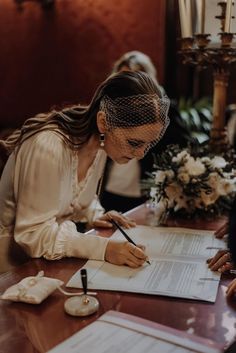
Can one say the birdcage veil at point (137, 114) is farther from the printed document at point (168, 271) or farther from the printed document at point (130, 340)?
the printed document at point (130, 340)

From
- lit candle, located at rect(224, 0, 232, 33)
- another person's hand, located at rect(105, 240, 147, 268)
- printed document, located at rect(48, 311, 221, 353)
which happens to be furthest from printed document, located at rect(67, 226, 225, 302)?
lit candle, located at rect(224, 0, 232, 33)

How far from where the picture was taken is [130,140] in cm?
169

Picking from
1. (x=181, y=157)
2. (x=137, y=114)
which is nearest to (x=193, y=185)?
(x=181, y=157)

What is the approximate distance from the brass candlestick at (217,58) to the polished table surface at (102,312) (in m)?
1.05

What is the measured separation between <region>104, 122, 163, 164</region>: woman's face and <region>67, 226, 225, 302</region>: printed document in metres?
0.30

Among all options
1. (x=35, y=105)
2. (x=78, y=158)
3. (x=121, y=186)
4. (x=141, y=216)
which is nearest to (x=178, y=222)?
(x=141, y=216)

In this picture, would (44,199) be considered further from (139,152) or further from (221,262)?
(221,262)

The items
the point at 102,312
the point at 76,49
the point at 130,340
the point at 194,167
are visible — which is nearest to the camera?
the point at 130,340

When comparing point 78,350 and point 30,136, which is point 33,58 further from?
point 78,350

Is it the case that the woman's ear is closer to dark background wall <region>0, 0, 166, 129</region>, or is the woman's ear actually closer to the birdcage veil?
the birdcage veil

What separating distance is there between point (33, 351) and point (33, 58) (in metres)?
4.21

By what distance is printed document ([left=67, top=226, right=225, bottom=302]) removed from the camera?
1.31 metres

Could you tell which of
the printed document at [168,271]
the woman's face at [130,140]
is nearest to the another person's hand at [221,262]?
the printed document at [168,271]

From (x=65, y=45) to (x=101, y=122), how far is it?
316cm
